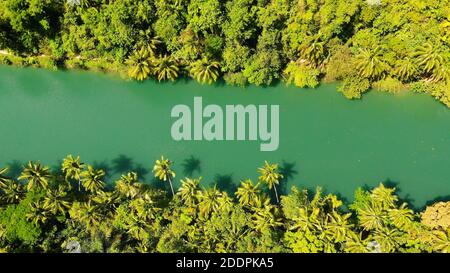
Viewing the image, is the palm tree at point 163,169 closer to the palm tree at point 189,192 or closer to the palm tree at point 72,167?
the palm tree at point 189,192

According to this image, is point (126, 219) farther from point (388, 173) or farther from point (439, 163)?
point (439, 163)

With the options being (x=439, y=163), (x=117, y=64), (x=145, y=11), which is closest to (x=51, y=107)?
(x=117, y=64)

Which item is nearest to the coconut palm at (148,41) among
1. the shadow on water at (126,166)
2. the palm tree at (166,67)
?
the palm tree at (166,67)

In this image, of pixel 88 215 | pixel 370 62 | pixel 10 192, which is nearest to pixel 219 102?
pixel 370 62

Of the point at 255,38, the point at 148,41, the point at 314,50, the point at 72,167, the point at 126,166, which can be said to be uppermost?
the point at 255,38

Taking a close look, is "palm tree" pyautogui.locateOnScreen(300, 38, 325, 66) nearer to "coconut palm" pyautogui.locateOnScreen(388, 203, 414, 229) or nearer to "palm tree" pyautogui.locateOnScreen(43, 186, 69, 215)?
"coconut palm" pyautogui.locateOnScreen(388, 203, 414, 229)

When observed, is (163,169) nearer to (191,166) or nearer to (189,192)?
(189,192)
